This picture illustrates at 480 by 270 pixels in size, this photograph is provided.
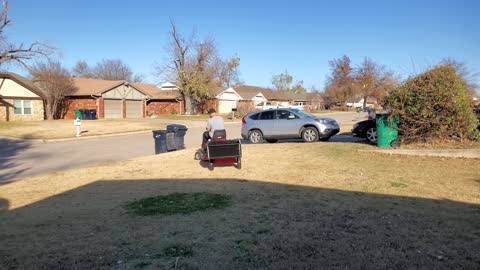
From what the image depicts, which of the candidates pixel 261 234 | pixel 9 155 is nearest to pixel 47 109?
pixel 9 155

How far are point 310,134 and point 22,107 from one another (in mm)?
31038

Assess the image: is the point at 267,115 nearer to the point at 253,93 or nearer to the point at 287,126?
the point at 287,126

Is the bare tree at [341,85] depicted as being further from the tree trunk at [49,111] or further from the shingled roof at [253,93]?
the tree trunk at [49,111]

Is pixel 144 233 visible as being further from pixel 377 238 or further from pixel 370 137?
pixel 370 137

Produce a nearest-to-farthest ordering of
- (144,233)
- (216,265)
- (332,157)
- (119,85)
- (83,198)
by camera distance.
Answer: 1. (216,265)
2. (144,233)
3. (83,198)
4. (332,157)
5. (119,85)

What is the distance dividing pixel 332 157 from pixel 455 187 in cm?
399

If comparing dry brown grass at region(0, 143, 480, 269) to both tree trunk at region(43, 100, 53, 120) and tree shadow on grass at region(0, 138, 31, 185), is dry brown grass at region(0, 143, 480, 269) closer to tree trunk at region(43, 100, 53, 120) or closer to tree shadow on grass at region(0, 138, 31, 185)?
tree shadow on grass at region(0, 138, 31, 185)

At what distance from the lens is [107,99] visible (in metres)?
40.1

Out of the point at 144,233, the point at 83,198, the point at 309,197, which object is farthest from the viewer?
the point at 83,198

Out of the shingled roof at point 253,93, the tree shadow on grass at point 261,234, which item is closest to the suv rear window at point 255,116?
the tree shadow on grass at point 261,234

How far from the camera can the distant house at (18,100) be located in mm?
32562

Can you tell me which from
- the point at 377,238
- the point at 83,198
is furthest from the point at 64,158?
the point at 377,238

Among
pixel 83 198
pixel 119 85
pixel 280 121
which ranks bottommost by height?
pixel 83 198

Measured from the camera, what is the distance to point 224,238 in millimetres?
4430
